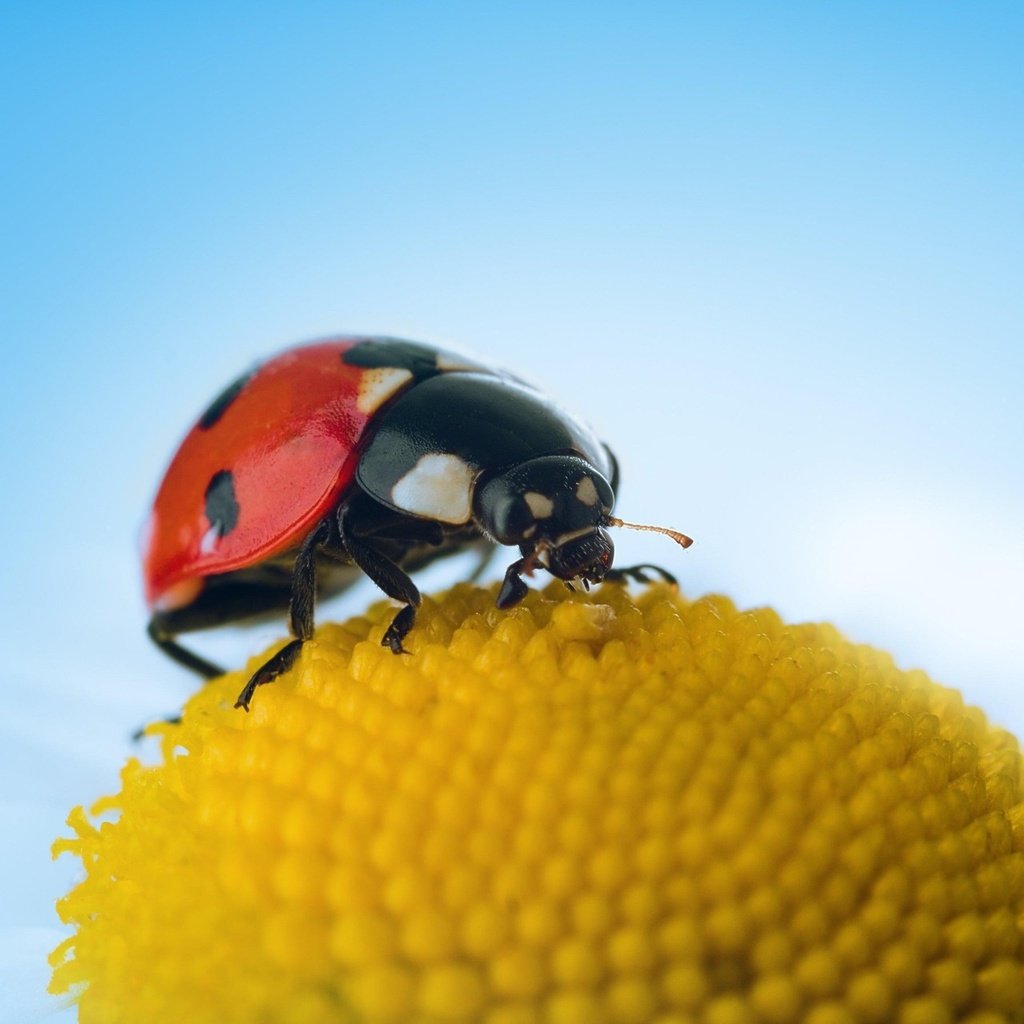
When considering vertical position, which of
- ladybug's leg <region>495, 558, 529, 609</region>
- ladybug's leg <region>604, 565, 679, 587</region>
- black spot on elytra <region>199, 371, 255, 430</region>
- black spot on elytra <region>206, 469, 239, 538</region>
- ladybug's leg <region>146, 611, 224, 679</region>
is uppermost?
black spot on elytra <region>199, 371, 255, 430</region>

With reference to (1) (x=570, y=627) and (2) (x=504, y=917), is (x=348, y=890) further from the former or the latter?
(1) (x=570, y=627)

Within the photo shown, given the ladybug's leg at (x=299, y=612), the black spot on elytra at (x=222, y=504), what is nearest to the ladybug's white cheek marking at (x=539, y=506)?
the ladybug's leg at (x=299, y=612)

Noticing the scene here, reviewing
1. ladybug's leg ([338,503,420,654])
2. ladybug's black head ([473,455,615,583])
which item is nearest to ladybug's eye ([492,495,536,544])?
ladybug's black head ([473,455,615,583])

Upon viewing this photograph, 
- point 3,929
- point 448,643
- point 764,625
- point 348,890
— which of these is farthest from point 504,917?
point 3,929

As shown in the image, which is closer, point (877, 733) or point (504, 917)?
point (504, 917)

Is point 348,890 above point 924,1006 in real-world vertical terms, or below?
above

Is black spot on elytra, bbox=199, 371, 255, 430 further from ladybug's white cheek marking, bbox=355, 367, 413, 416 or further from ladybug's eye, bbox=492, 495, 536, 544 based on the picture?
ladybug's eye, bbox=492, 495, 536, 544

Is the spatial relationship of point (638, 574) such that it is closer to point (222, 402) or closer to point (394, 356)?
point (394, 356)
